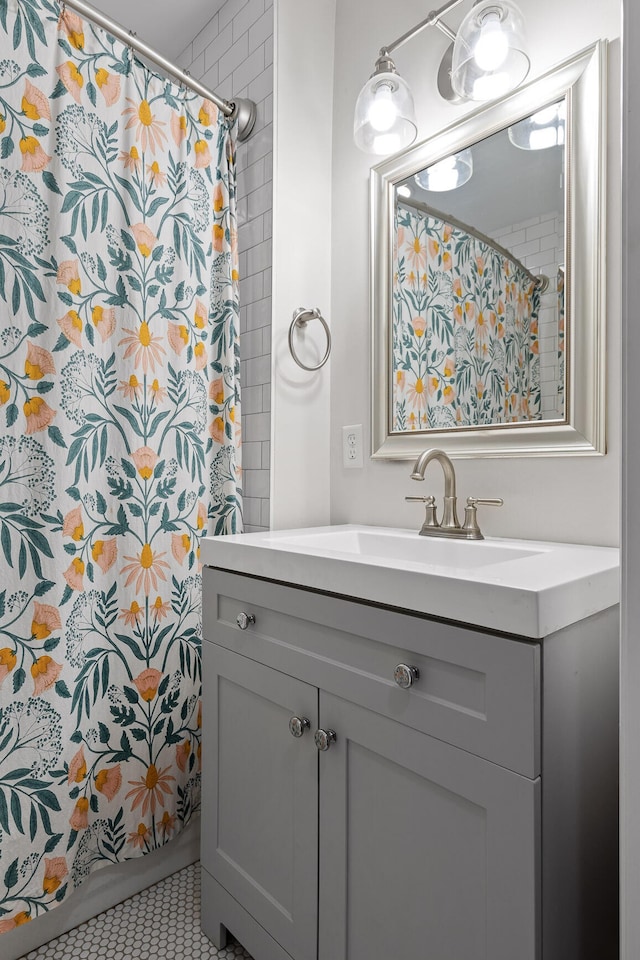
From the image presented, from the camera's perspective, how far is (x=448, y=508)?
1354 millimetres

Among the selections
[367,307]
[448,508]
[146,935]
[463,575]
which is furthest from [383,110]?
[146,935]

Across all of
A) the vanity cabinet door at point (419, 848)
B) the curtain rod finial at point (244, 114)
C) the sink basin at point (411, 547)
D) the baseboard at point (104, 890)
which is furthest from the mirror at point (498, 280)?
the baseboard at point (104, 890)

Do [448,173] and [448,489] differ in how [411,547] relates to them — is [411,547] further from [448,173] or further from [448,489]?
[448,173]

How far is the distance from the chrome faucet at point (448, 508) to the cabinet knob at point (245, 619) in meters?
0.45

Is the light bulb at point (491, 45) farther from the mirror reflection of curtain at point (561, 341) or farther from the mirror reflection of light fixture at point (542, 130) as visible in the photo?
the mirror reflection of curtain at point (561, 341)

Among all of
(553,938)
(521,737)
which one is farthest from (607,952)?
(521,737)

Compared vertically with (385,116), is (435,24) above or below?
above

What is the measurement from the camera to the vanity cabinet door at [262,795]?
1048mm

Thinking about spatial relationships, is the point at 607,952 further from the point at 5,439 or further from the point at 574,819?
the point at 5,439

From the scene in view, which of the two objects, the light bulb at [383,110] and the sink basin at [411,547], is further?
the light bulb at [383,110]

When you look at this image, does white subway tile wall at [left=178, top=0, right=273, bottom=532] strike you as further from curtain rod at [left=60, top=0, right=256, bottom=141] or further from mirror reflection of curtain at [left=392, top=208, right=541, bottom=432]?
mirror reflection of curtain at [left=392, top=208, right=541, bottom=432]

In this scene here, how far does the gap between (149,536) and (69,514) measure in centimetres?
21

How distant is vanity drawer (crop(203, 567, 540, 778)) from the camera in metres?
0.74

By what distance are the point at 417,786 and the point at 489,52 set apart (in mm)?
1435
